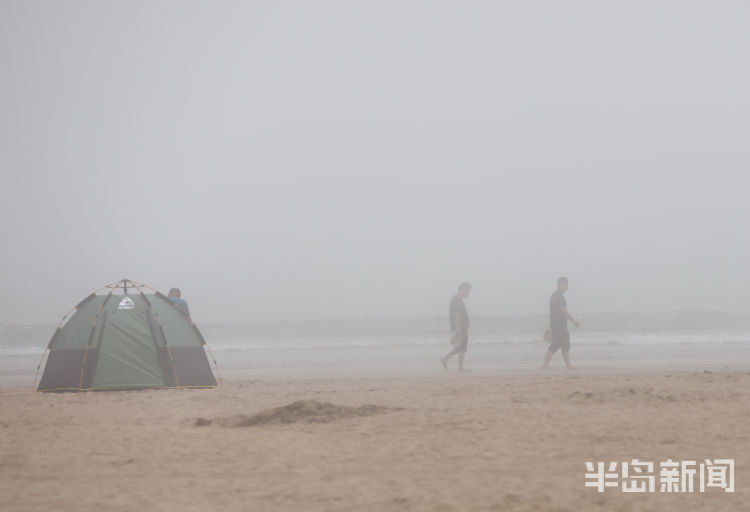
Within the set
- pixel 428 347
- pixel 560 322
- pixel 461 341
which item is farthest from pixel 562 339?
pixel 428 347

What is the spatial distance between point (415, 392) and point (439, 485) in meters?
5.93

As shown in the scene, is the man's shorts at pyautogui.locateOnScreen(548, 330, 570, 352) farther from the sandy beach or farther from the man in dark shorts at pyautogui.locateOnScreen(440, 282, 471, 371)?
the sandy beach

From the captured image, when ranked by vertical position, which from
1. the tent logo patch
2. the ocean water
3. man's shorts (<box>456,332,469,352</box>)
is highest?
the tent logo patch

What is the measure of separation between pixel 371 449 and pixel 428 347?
23.7 meters

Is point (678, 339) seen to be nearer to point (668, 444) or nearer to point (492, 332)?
point (492, 332)

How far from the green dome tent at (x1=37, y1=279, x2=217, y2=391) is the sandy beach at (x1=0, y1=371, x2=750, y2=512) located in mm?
1701

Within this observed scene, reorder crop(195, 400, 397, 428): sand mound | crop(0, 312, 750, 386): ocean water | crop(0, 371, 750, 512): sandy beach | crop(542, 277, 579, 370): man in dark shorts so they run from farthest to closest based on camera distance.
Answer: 1. crop(0, 312, 750, 386): ocean water
2. crop(542, 277, 579, 370): man in dark shorts
3. crop(195, 400, 397, 428): sand mound
4. crop(0, 371, 750, 512): sandy beach

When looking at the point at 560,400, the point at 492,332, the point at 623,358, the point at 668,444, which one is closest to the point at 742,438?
the point at 668,444

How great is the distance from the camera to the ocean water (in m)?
18.4

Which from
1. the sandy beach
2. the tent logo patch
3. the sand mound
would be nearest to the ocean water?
the tent logo patch

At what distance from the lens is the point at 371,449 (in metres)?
6.59

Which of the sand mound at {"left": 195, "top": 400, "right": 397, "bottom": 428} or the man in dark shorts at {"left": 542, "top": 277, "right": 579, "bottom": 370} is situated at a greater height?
the man in dark shorts at {"left": 542, "top": 277, "right": 579, "bottom": 370}

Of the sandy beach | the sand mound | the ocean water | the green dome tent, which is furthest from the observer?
the ocean water

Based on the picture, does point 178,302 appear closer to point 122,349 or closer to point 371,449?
point 122,349
